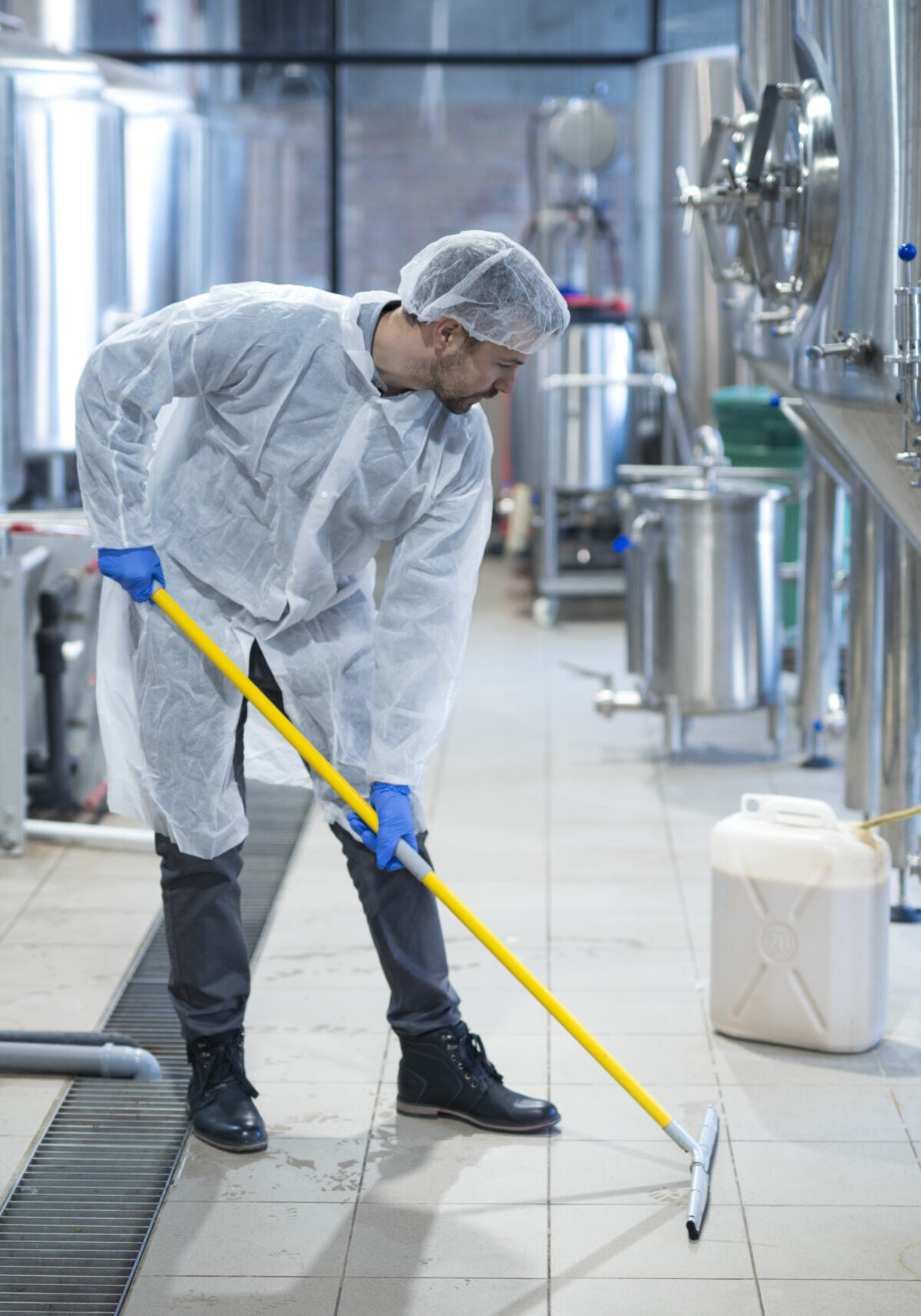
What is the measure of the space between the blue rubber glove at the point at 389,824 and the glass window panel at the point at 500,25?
615 centimetres

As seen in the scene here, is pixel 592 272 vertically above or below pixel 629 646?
above

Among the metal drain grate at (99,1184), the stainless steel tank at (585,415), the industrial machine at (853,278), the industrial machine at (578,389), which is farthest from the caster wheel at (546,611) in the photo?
the metal drain grate at (99,1184)

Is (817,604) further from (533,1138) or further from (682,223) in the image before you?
(682,223)

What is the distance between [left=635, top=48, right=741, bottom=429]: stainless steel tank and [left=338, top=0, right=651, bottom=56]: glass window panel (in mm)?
1234

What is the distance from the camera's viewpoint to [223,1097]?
220 cm

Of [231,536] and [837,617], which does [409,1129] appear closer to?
[231,536]

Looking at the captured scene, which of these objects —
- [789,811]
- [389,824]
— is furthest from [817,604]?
[389,824]

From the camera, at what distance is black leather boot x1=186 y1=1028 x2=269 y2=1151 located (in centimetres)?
216

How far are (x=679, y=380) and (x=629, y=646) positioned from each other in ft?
7.23

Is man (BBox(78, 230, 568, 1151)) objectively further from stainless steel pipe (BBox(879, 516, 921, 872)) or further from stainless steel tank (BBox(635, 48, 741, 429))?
stainless steel tank (BBox(635, 48, 741, 429))

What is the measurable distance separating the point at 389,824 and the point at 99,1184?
0.62 meters

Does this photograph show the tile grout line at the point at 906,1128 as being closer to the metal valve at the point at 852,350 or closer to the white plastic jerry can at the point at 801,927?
the white plastic jerry can at the point at 801,927

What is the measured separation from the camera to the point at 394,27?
7449 millimetres

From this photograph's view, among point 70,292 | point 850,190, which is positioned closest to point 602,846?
point 850,190
